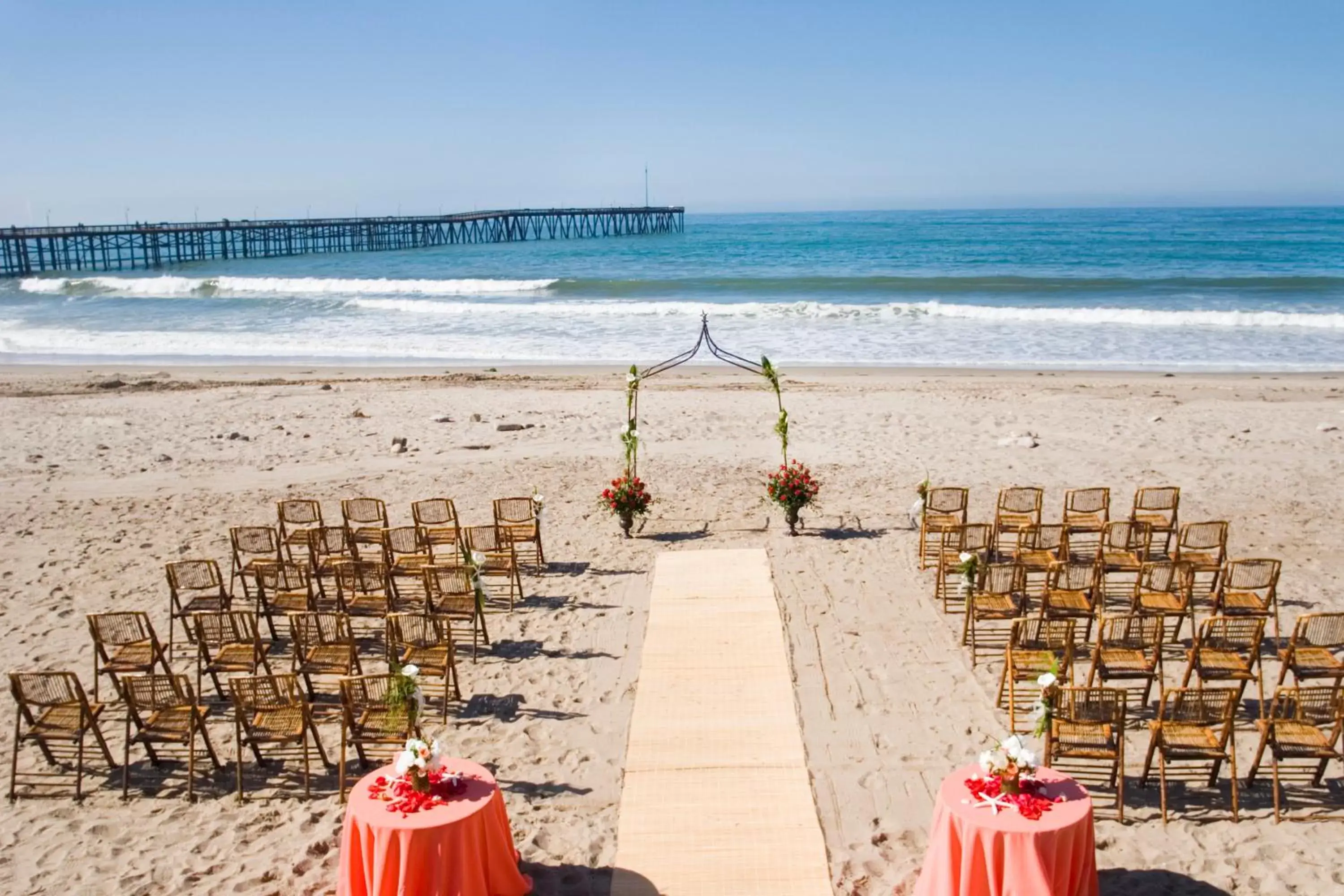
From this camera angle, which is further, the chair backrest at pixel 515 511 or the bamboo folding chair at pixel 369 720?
the chair backrest at pixel 515 511

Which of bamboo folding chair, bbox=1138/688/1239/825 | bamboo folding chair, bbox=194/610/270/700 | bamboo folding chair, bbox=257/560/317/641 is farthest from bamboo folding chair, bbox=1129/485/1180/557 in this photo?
bamboo folding chair, bbox=194/610/270/700

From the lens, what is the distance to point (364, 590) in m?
10.4

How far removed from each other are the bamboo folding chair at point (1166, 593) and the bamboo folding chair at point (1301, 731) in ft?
5.07

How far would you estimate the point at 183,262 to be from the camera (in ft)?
230

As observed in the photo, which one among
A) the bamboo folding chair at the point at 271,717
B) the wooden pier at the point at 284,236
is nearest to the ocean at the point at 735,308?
the wooden pier at the point at 284,236

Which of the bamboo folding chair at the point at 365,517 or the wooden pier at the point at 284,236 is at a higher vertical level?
the wooden pier at the point at 284,236

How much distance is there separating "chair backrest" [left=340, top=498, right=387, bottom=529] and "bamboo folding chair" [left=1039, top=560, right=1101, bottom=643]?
6.65 metres

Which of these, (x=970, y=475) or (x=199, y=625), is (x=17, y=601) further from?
(x=970, y=475)

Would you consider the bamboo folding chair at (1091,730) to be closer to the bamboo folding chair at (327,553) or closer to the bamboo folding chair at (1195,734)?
the bamboo folding chair at (1195,734)

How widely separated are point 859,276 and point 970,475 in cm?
3775

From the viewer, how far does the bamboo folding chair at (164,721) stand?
23.5 ft

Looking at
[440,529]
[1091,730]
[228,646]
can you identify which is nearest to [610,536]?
[440,529]

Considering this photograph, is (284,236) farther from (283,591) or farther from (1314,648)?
(1314,648)

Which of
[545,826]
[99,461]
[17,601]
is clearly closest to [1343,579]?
[545,826]
